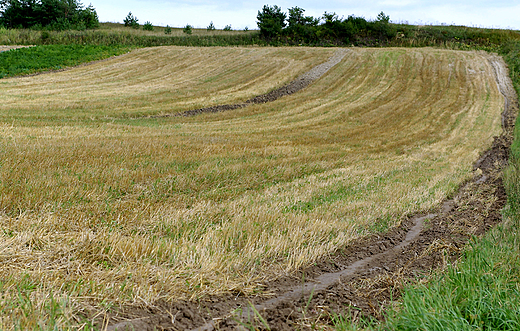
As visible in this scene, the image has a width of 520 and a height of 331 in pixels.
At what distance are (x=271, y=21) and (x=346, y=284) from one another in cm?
5499

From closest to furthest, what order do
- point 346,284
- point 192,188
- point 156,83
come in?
point 346,284 → point 192,188 → point 156,83

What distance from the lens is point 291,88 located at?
3120 centimetres

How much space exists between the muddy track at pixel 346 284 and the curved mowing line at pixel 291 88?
56.2 ft

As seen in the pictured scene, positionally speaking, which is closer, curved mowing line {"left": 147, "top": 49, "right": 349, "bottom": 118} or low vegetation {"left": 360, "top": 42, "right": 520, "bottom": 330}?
low vegetation {"left": 360, "top": 42, "right": 520, "bottom": 330}

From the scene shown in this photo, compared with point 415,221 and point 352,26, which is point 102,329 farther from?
point 352,26

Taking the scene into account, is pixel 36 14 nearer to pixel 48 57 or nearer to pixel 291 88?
pixel 48 57

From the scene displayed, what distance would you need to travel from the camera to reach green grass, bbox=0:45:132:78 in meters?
33.9

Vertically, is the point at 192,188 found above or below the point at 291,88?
above

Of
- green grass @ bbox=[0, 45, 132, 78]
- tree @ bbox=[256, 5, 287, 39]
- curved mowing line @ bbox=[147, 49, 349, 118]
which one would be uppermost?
tree @ bbox=[256, 5, 287, 39]

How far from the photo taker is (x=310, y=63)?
38.2 m

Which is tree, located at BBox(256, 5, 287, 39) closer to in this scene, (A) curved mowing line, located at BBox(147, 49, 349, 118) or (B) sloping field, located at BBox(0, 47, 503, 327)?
(A) curved mowing line, located at BBox(147, 49, 349, 118)

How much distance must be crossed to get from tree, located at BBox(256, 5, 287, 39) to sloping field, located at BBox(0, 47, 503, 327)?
107 ft

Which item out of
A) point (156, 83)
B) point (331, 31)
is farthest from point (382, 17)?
point (156, 83)

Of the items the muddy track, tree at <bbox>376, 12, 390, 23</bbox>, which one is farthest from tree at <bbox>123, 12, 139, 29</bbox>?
the muddy track
